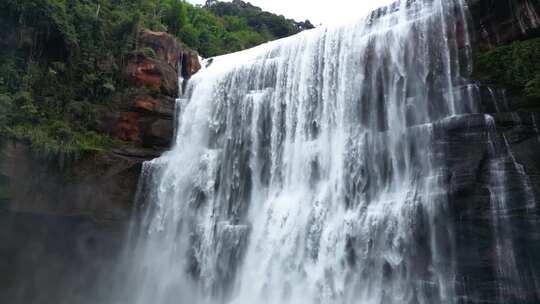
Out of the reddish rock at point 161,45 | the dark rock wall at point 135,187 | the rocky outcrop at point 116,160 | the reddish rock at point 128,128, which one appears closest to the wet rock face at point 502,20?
the dark rock wall at point 135,187

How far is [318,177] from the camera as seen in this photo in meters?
16.9

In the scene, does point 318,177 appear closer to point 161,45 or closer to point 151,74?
point 151,74

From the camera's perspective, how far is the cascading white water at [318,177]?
13.7 metres

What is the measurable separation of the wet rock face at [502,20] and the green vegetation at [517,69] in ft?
Answer: 1.28

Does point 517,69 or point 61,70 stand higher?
point 61,70

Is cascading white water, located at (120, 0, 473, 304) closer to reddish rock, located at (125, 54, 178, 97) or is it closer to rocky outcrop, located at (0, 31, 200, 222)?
rocky outcrop, located at (0, 31, 200, 222)

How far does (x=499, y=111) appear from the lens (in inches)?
546

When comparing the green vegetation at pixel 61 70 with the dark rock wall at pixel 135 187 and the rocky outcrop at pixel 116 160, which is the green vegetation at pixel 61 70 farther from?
Answer: the dark rock wall at pixel 135 187

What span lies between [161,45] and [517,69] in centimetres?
1736

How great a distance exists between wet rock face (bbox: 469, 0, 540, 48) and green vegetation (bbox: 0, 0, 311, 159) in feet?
50.4

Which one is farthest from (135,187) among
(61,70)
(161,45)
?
(161,45)

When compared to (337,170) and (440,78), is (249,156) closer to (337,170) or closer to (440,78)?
(337,170)

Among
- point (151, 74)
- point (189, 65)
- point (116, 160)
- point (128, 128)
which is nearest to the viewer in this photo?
point (116, 160)

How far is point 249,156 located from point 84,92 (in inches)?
378
